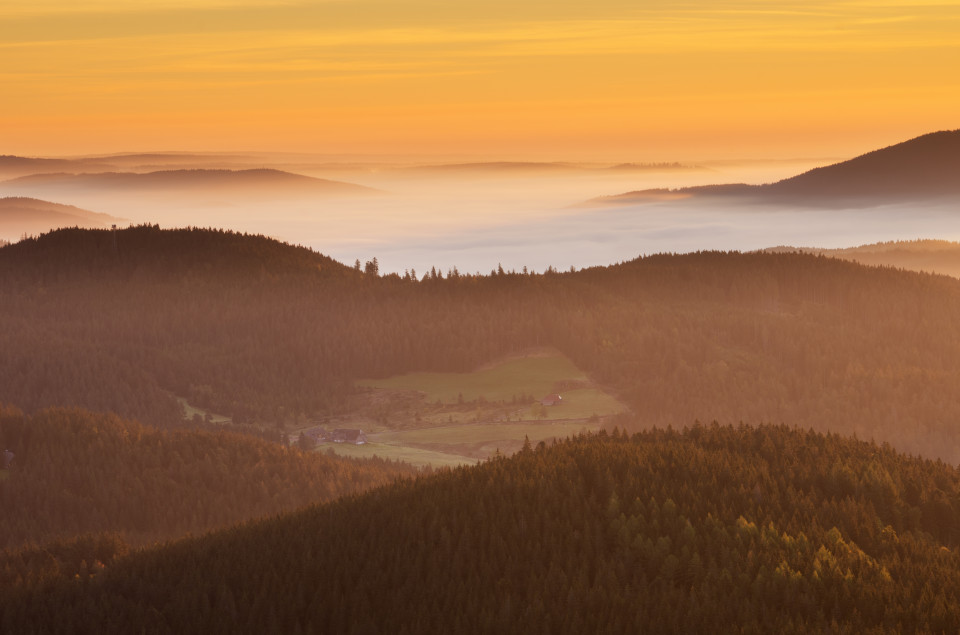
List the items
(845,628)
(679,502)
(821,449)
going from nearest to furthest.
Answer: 1. (845,628)
2. (679,502)
3. (821,449)

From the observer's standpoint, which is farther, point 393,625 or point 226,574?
point 226,574

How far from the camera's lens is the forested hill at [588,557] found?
100750 millimetres

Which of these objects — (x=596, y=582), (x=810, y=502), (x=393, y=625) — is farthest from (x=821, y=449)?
(x=393, y=625)

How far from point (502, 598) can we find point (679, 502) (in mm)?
23187

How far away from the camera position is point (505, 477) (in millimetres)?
134125

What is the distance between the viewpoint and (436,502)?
427 ft

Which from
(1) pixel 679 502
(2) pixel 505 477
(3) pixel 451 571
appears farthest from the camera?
(2) pixel 505 477

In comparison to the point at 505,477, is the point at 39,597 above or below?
below

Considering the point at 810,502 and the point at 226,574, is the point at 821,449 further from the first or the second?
the point at 226,574

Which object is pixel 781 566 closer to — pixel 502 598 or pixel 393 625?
pixel 502 598

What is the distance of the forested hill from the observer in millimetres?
100750

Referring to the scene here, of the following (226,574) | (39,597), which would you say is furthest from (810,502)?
(39,597)

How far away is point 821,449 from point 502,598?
173 ft

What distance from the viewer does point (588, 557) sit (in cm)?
11406
